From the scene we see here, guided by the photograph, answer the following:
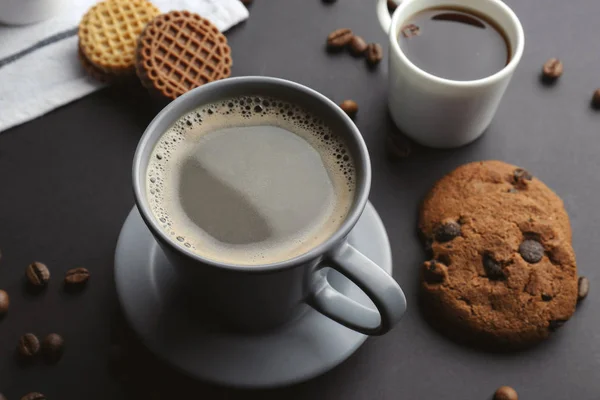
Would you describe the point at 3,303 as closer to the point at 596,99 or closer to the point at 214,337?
the point at 214,337

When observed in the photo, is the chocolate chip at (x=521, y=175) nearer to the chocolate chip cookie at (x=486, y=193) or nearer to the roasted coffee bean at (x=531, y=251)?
the chocolate chip cookie at (x=486, y=193)

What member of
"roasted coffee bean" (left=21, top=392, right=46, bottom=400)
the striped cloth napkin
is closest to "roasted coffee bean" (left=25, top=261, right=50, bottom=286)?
"roasted coffee bean" (left=21, top=392, right=46, bottom=400)

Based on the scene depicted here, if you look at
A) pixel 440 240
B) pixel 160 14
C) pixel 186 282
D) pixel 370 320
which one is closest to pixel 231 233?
pixel 186 282

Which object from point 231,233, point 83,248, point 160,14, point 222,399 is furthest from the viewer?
point 160,14

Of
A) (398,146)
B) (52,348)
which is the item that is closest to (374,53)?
(398,146)

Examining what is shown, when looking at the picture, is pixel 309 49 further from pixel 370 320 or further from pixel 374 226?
pixel 370 320
